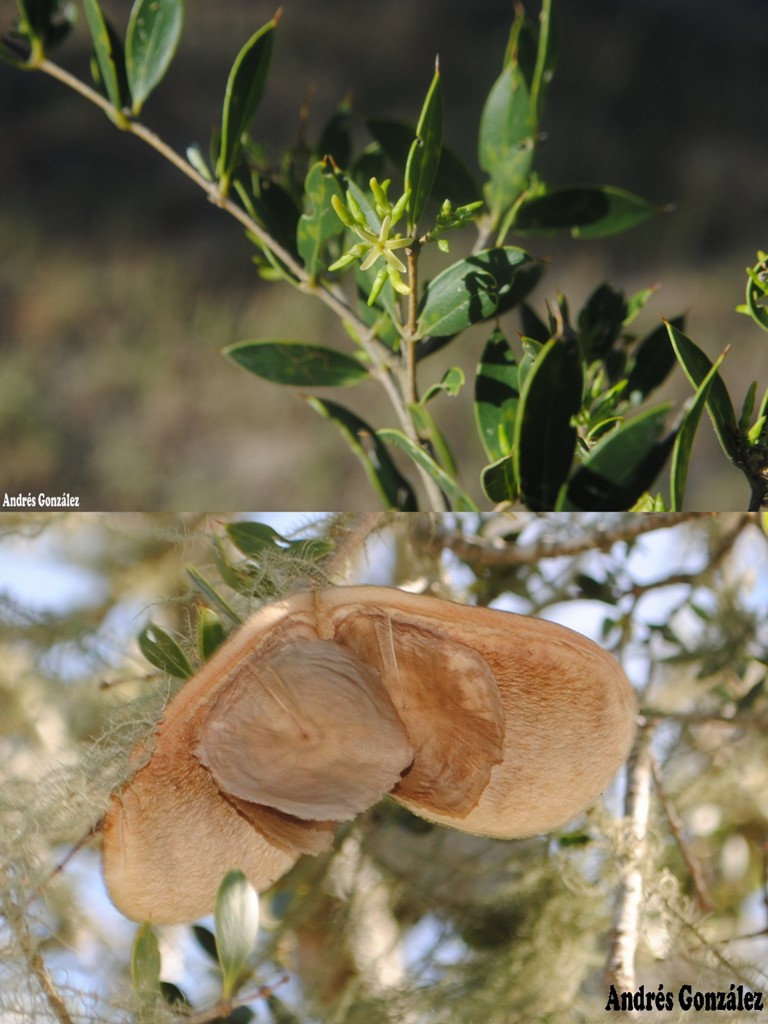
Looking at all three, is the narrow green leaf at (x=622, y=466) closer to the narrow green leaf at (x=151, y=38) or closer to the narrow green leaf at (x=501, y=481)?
the narrow green leaf at (x=501, y=481)

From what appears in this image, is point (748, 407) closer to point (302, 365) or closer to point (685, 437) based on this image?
point (685, 437)

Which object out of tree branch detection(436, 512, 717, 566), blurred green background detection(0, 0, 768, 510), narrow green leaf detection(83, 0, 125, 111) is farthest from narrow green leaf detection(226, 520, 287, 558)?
blurred green background detection(0, 0, 768, 510)

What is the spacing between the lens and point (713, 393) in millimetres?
353

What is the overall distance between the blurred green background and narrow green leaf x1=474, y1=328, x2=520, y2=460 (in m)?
0.30

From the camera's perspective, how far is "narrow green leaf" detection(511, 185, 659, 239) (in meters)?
0.45

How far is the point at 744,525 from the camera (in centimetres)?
48

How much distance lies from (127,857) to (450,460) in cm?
21

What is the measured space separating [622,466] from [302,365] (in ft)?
0.56

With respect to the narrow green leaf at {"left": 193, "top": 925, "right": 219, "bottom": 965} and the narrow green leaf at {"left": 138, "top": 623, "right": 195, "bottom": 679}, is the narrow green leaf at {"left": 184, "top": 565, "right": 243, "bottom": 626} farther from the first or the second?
the narrow green leaf at {"left": 193, "top": 925, "right": 219, "bottom": 965}

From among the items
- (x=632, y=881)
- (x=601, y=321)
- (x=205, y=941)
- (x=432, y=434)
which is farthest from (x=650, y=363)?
(x=205, y=941)

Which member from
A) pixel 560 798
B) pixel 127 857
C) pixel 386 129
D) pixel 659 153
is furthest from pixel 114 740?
pixel 659 153

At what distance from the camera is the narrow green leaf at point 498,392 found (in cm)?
40

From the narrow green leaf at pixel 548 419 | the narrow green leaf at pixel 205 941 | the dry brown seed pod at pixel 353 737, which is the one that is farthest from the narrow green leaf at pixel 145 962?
the narrow green leaf at pixel 548 419

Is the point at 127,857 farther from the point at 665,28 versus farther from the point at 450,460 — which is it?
the point at 665,28
